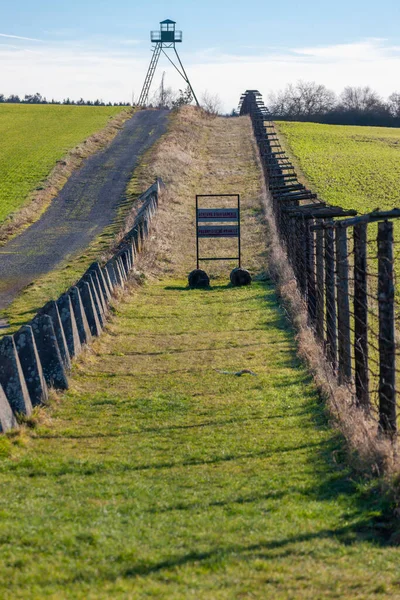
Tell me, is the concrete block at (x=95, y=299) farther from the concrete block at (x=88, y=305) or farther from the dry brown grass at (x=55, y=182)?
the dry brown grass at (x=55, y=182)

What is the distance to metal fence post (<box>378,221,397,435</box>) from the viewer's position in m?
7.71

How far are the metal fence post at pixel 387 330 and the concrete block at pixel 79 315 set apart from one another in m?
5.91

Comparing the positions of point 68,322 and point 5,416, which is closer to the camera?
point 5,416

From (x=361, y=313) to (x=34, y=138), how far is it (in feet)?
176

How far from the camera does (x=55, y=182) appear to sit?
41.9m

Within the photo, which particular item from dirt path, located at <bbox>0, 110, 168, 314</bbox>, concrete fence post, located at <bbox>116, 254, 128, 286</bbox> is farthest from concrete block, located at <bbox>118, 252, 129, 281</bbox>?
dirt path, located at <bbox>0, 110, 168, 314</bbox>

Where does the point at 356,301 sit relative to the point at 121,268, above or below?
above

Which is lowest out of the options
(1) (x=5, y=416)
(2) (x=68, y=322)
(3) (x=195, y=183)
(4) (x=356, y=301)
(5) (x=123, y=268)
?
(1) (x=5, y=416)

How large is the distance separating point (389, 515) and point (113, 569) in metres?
2.03

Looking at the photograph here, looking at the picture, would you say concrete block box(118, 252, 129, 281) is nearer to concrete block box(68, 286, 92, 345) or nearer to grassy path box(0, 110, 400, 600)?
grassy path box(0, 110, 400, 600)

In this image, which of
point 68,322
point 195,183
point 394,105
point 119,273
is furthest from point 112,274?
point 394,105

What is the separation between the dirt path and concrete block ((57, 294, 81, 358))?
296 inches

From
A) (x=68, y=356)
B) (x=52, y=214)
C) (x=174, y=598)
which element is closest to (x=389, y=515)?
(x=174, y=598)

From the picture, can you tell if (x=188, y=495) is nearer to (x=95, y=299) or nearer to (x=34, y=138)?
(x=95, y=299)
